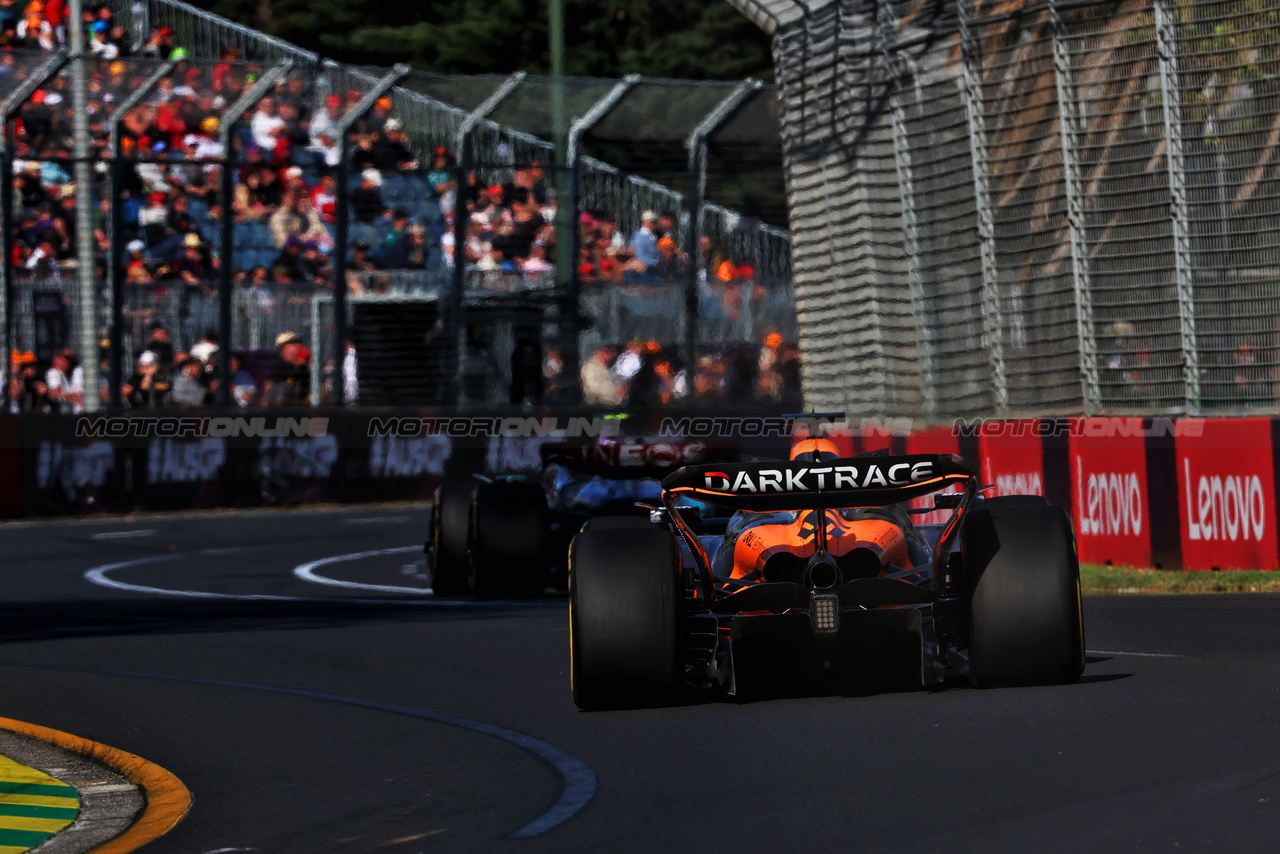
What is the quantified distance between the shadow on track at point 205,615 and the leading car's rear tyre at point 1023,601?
5.22 meters

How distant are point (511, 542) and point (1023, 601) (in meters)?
6.44

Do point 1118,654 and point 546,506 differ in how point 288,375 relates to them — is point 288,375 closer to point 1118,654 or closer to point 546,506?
point 546,506

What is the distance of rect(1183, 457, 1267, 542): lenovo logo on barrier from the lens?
12.5 meters

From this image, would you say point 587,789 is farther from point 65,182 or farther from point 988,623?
point 65,182

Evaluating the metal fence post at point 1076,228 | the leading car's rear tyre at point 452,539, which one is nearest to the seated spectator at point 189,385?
the leading car's rear tyre at point 452,539

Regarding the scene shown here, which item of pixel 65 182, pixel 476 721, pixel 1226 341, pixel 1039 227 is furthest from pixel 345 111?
pixel 476 721

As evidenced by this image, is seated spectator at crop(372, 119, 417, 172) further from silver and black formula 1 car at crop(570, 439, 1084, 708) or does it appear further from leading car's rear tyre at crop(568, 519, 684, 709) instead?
leading car's rear tyre at crop(568, 519, 684, 709)

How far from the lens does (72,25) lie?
25875 millimetres

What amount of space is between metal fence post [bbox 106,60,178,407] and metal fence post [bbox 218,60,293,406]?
0.87 meters

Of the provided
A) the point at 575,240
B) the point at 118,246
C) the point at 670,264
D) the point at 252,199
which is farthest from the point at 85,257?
the point at 670,264

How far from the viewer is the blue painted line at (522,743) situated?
5781mm

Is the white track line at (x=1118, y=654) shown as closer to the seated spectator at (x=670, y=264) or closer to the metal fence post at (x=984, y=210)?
the metal fence post at (x=984, y=210)

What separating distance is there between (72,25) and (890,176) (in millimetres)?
12808

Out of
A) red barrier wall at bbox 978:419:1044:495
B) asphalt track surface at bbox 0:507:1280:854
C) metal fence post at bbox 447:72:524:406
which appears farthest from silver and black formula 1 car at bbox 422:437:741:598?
metal fence post at bbox 447:72:524:406
